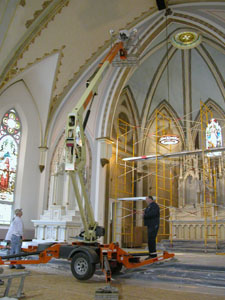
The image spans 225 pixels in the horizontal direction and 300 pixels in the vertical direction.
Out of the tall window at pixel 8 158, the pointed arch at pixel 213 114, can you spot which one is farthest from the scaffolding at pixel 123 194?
the tall window at pixel 8 158

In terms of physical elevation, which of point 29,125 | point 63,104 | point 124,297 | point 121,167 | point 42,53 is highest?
point 42,53

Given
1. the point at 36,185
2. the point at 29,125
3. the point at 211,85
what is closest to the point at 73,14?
the point at 29,125

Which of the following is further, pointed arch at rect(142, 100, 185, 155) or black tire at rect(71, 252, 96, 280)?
pointed arch at rect(142, 100, 185, 155)

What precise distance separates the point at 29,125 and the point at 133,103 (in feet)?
19.9

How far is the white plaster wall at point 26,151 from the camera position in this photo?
13078 mm

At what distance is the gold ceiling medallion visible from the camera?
14.5 metres

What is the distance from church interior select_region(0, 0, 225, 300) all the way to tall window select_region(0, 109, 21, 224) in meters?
0.04

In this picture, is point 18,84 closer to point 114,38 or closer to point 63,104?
point 63,104

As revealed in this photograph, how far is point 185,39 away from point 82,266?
12.3m

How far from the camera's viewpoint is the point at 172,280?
6.12 m

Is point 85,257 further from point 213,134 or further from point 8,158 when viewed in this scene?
point 213,134

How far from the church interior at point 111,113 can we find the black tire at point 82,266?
0.97 metres

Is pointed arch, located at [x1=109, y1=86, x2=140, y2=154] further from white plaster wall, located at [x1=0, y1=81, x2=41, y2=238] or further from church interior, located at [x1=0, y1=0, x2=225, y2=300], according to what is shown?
white plaster wall, located at [x1=0, y1=81, x2=41, y2=238]

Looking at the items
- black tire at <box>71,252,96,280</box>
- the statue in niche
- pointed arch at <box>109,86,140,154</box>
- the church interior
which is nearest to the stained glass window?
the church interior
